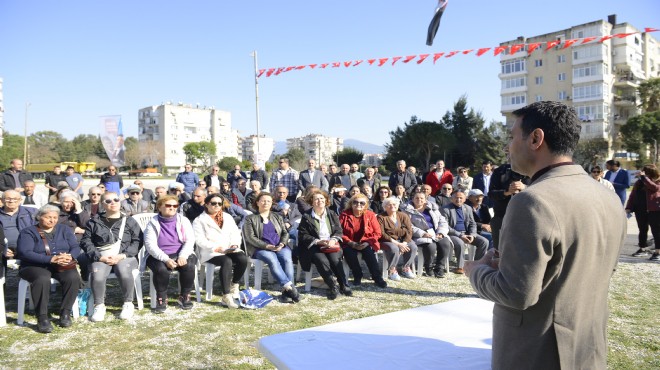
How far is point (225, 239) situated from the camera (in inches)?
221

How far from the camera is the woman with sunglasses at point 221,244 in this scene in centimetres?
535

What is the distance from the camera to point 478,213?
757cm

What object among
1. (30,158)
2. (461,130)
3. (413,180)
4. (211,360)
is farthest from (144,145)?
(211,360)

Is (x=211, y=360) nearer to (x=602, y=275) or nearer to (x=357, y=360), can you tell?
(x=357, y=360)

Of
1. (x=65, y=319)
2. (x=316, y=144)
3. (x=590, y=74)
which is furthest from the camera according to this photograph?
(x=316, y=144)

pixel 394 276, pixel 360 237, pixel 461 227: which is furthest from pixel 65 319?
pixel 461 227

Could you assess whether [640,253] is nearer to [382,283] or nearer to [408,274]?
[408,274]

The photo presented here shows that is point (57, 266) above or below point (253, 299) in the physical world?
above

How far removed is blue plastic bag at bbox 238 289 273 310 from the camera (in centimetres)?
504

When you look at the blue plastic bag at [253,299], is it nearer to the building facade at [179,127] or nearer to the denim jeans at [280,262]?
the denim jeans at [280,262]

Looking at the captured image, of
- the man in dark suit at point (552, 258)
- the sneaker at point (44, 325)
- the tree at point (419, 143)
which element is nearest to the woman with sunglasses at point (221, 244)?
the sneaker at point (44, 325)

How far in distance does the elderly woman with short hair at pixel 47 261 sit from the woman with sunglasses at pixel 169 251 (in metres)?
0.75

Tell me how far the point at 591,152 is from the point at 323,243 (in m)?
39.0

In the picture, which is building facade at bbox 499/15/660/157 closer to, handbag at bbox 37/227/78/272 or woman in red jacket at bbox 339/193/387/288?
woman in red jacket at bbox 339/193/387/288
